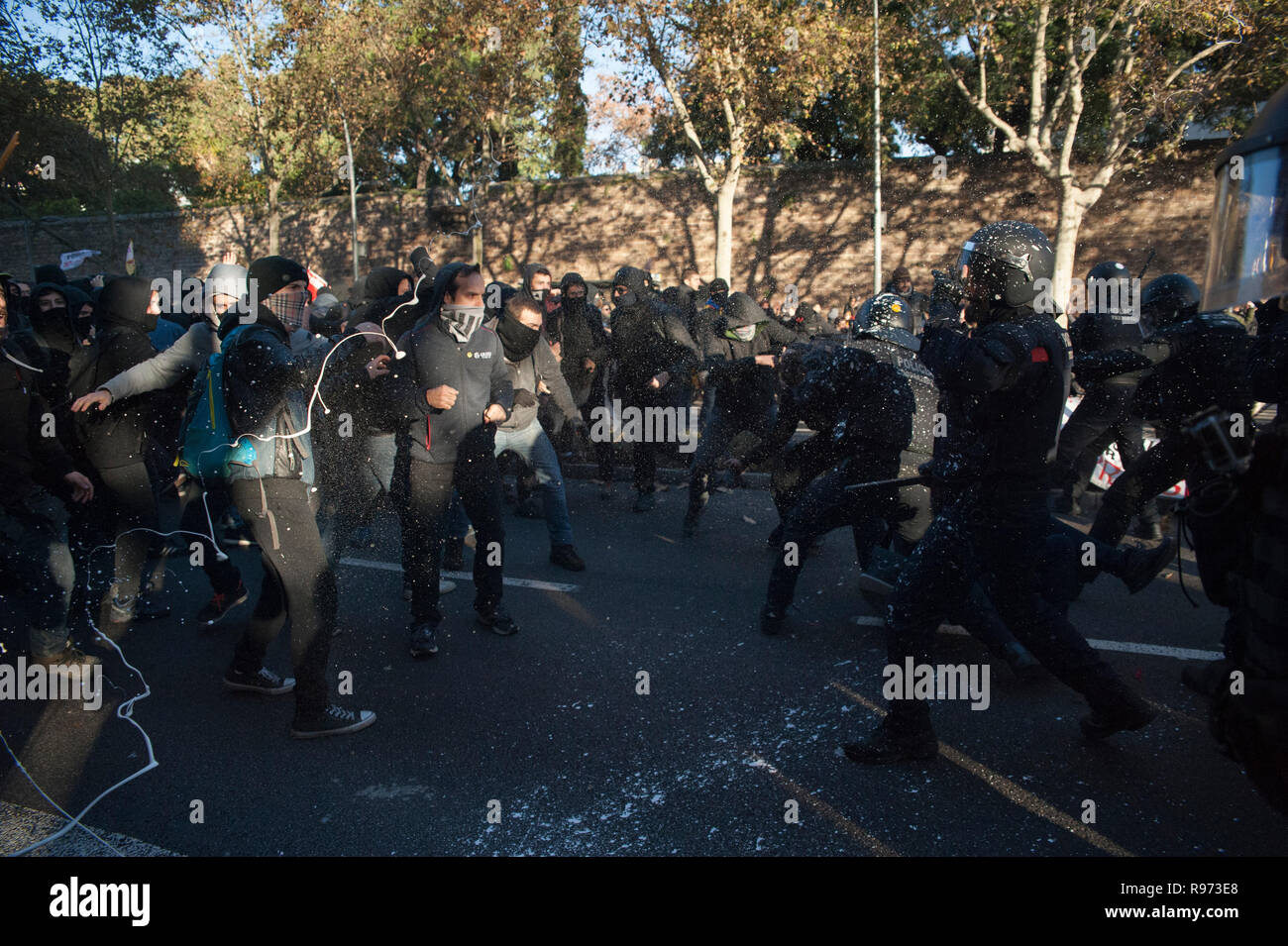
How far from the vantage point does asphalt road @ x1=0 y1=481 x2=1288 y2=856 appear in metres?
2.84

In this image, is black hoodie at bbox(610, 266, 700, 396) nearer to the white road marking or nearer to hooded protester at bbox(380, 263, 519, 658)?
the white road marking

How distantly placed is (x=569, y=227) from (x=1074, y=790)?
2335 centimetres

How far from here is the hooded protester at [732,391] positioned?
251 inches

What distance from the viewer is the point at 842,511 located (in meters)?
4.39

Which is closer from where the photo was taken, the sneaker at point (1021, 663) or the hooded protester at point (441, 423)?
the sneaker at point (1021, 663)

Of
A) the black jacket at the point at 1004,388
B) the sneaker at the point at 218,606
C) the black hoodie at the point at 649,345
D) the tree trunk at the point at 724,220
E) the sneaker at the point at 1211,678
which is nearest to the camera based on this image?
the sneaker at the point at 1211,678

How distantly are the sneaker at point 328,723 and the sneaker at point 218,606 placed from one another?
1665 mm

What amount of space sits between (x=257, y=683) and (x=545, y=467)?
2514mm

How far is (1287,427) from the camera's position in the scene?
1.92 m

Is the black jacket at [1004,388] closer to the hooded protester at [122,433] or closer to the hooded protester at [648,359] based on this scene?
the hooded protester at [122,433]

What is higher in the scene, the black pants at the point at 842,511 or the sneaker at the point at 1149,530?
the black pants at the point at 842,511

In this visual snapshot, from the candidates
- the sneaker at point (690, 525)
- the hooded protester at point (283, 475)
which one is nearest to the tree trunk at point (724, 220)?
the sneaker at point (690, 525)
